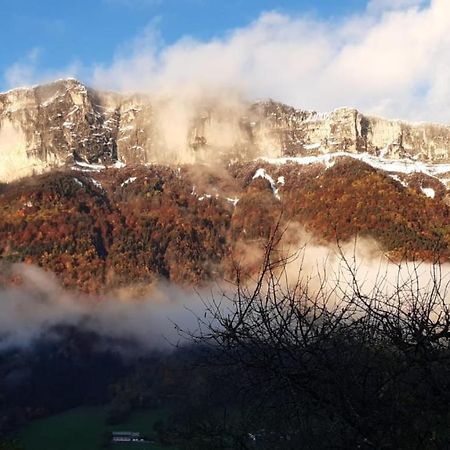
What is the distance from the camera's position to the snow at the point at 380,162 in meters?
134

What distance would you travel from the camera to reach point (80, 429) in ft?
206

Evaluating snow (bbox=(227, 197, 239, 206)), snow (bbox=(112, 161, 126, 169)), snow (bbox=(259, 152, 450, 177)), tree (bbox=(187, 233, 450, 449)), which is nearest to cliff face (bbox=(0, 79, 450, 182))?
snow (bbox=(112, 161, 126, 169))

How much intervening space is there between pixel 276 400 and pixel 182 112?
498ft

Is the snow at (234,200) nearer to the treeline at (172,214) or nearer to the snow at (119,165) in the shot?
the treeline at (172,214)

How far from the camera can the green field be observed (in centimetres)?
5397

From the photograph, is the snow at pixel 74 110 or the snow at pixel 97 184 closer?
the snow at pixel 97 184

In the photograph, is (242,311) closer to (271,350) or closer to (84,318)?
(271,350)

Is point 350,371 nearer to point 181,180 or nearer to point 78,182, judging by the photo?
point 78,182

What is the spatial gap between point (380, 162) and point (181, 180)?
51229 millimetres

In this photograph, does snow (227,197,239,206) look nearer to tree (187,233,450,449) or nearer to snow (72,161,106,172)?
snow (72,161,106,172)

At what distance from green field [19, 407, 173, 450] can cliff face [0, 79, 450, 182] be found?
83.2m

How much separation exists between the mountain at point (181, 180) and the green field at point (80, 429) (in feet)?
111

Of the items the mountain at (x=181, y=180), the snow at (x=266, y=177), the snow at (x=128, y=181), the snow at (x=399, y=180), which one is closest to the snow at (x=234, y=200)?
the mountain at (x=181, y=180)

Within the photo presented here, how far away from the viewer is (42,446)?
54.9 meters
